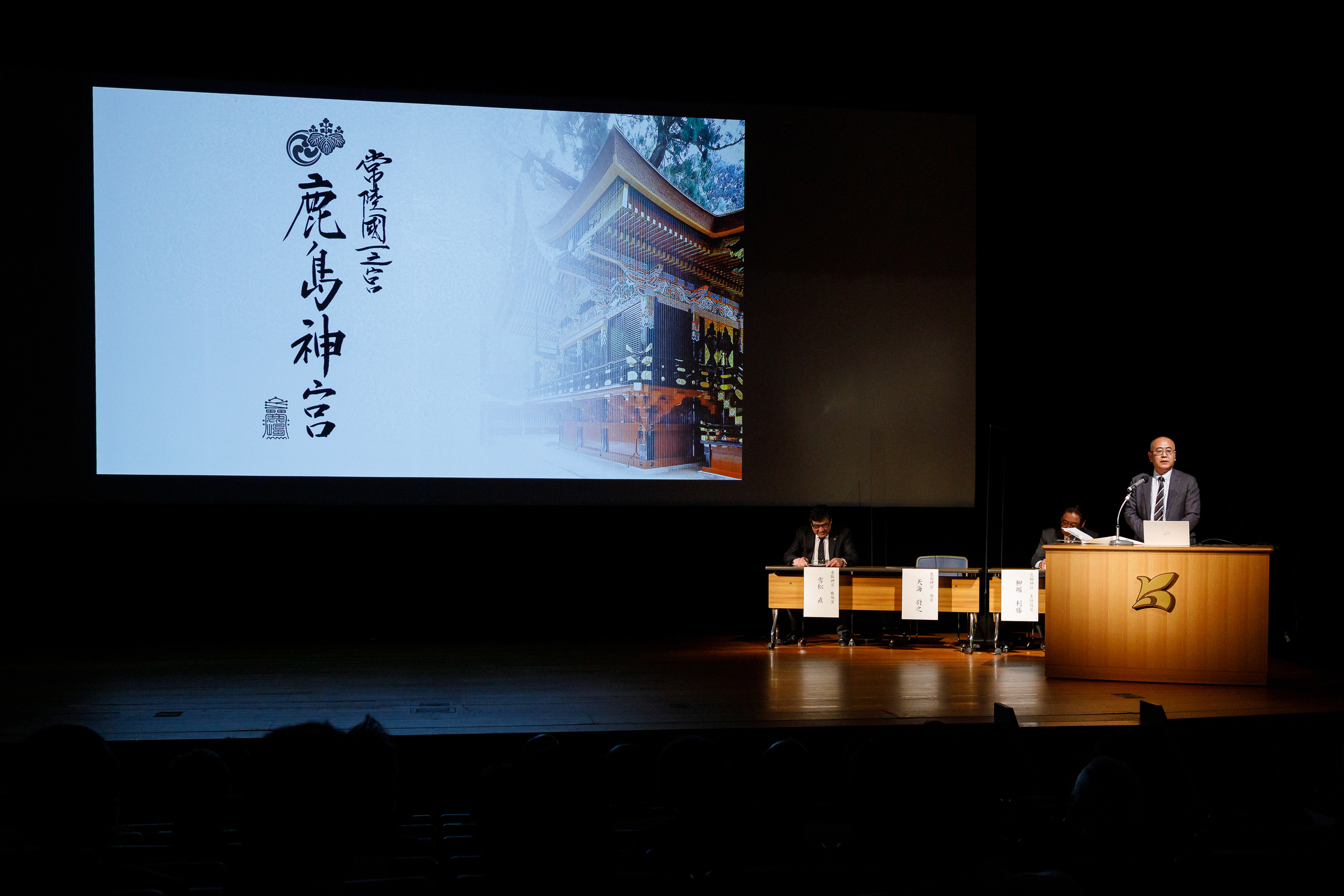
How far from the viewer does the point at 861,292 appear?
6.97 meters

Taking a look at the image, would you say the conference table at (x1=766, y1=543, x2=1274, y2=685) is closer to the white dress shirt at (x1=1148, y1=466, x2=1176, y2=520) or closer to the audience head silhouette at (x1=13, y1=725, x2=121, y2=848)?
the white dress shirt at (x1=1148, y1=466, x2=1176, y2=520)

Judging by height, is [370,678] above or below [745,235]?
below

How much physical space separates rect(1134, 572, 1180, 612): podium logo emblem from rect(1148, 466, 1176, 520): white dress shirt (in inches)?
31.0

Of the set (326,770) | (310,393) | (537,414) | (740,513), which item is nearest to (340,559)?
(310,393)

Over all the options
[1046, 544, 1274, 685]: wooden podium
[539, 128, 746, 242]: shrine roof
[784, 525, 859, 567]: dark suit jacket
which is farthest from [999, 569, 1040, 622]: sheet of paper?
[539, 128, 746, 242]: shrine roof

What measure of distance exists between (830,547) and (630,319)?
2.14m

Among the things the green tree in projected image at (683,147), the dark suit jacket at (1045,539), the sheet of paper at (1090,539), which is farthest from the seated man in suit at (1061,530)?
the green tree in projected image at (683,147)

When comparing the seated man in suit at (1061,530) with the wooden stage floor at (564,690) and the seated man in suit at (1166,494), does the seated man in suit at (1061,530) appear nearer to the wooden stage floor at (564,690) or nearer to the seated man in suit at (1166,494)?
the wooden stage floor at (564,690)

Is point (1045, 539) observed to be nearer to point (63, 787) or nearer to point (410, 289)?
point (410, 289)

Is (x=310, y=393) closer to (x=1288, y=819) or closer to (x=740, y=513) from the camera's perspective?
(x=740, y=513)

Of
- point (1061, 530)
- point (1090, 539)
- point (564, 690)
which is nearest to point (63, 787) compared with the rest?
point (564, 690)

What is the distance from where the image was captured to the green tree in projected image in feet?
21.1

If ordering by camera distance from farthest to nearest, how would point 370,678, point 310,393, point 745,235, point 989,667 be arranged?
point 745,235
point 310,393
point 989,667
point 370,678

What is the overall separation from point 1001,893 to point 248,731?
3.14m
